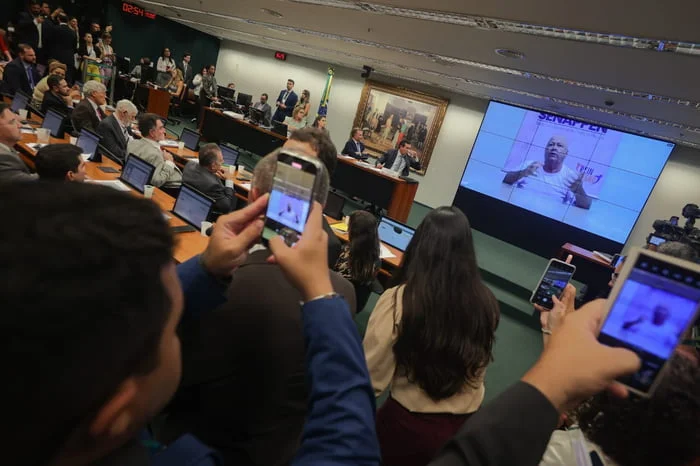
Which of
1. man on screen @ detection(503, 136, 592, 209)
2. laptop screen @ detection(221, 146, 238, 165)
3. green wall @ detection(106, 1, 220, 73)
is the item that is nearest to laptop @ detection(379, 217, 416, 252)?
laptop screen @ detection(221, 146, 238, 165)

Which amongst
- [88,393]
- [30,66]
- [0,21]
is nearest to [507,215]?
[88,393]

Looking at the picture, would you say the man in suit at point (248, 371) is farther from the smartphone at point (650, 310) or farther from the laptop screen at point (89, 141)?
the laptop screen at point (89, 141)

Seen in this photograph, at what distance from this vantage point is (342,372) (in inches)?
22.5

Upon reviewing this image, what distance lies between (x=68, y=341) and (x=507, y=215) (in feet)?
29.9

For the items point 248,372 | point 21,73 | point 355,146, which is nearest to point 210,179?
point 248,372

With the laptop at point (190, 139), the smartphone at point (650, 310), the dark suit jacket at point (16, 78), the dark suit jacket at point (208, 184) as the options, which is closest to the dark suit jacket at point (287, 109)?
the laptop at point (190, 139)

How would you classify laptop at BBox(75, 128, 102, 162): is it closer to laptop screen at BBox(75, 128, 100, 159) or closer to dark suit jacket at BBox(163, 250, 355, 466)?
laptop screen at BBox(75, 128, 100, 159)

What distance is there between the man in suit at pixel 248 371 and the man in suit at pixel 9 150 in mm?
2307

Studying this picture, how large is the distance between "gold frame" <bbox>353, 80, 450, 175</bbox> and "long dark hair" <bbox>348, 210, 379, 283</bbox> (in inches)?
316

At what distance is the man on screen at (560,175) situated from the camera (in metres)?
7.63

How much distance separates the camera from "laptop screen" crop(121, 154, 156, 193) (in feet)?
10.9

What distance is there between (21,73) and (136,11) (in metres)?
8.47

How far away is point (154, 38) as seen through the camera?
13602 mm

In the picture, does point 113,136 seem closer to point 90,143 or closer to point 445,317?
point 90,143
